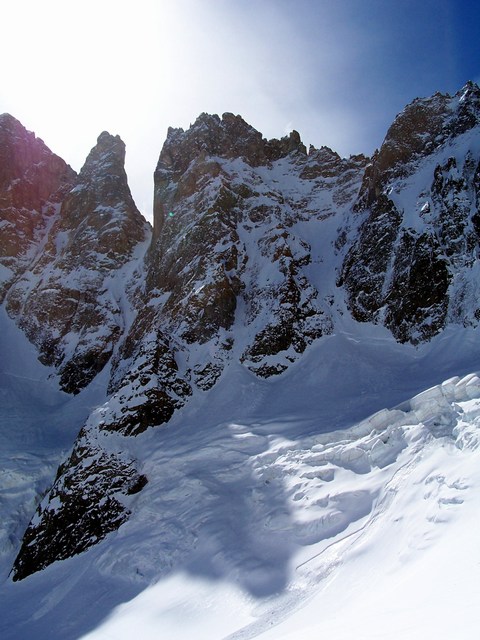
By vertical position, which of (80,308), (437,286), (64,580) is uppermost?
(80,308)

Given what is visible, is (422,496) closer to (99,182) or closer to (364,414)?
(364,414)

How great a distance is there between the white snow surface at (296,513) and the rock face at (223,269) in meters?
1.94

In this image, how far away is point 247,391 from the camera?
37.1 meters

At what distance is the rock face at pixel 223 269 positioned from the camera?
34.1 metres

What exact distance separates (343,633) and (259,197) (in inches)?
2091

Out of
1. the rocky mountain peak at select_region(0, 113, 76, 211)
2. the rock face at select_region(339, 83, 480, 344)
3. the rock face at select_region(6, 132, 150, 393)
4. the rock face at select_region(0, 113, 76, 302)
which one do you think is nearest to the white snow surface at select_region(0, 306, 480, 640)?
the rock face at select_region(339, 83, 480, 344)

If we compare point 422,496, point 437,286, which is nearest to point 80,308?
point 437,286

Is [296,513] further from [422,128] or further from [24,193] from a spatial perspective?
[24,193]

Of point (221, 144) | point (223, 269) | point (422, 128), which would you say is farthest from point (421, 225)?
point (221, 144)

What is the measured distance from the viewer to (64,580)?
25.6 m

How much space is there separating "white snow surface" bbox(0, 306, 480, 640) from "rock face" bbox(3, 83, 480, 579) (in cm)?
194

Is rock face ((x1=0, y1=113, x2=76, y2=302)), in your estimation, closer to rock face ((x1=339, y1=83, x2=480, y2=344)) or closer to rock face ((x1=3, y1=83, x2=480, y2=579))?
rock face ((x1=3, y1=83, x2=480, y2=579))

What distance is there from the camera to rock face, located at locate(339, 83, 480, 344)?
3662 centimetres

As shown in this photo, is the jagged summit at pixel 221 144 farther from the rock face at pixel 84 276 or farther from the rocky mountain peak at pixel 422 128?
the rocky mountain peak at pixel 422 128
